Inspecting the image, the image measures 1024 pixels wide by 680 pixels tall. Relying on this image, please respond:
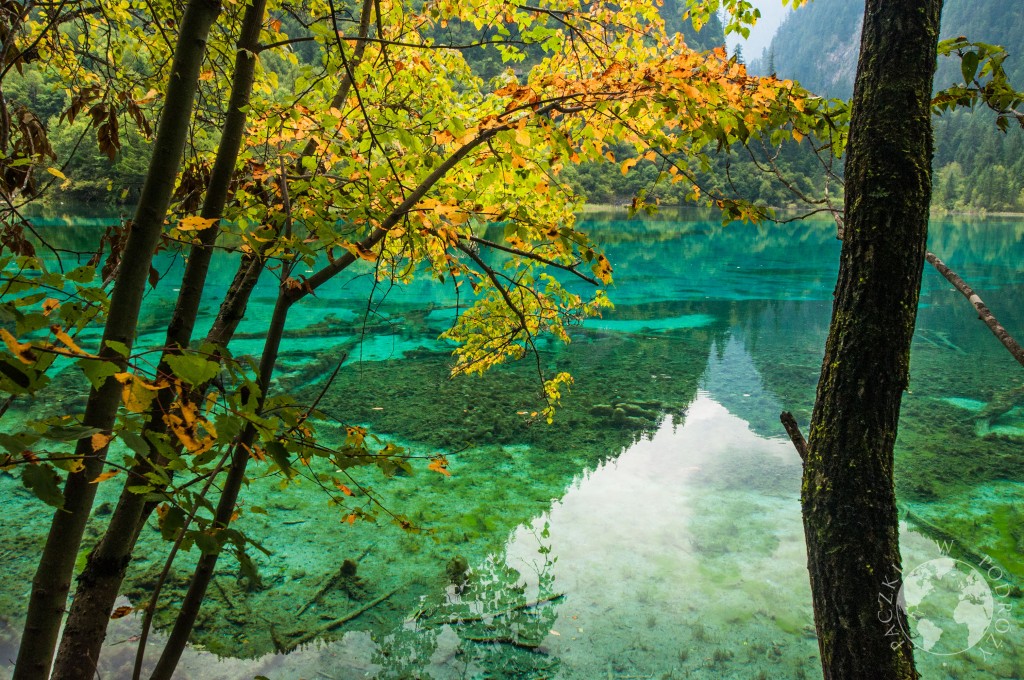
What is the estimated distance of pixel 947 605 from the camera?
4988mm

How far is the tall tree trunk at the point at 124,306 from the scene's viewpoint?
1.39m

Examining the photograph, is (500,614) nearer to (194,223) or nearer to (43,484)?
(194,223)

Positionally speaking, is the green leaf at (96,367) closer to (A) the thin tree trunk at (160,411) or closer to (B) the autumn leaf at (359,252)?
(A) the thin tree trunk at (160,411)

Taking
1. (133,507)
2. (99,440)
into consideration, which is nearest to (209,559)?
(133,507)

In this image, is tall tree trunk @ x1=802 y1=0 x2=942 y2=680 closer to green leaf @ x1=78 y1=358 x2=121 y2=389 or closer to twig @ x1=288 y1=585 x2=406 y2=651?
green leaf @ x1=78 y1=358 x2=121 y2=389

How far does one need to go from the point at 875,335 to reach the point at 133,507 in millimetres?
2118

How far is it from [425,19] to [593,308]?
262 cm

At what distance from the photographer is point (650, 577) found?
17.2 feet

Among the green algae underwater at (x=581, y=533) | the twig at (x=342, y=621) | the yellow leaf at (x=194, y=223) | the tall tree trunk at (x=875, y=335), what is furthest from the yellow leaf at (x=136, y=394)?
the twig at (x=342, y=621)

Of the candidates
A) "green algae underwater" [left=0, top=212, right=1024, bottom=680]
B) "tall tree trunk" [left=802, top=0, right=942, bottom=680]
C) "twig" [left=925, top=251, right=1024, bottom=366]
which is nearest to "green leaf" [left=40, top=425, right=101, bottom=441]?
"green algae underwater" [left=0, top=212, right=1024, bottom=680]

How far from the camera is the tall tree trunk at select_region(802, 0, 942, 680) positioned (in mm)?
1918

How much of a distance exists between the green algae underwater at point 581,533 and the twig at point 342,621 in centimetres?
2

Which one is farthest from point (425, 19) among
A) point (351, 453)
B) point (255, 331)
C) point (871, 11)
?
→ point (255, 331)

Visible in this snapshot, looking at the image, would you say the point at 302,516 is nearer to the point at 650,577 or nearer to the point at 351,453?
the point at 650,577
